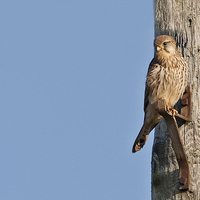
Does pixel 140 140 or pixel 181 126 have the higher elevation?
pixel 181 126

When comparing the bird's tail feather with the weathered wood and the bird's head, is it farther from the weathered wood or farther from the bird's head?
the bird's head

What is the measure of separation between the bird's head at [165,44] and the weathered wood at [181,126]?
5 cm

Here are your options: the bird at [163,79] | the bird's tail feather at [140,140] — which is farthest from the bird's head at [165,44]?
the bird's tail feather at [140,140]

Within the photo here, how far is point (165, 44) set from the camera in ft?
10.6

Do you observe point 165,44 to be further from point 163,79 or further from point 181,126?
point 181,126

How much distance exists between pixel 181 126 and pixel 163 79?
2.67 feet

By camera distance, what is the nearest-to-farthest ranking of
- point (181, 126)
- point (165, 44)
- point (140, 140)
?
point (181, 126)
point (140, 140)
point (165, 44)

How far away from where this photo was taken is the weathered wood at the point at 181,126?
2705mm

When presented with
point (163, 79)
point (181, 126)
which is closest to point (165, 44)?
point (163, 79)

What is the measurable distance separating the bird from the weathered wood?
0.29 ft

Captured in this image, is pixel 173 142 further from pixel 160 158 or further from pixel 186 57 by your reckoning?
pixel 186 57

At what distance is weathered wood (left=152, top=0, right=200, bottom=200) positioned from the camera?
2705 mm

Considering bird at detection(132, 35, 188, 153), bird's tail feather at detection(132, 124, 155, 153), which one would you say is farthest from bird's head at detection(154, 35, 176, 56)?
bird's tail feather at detection(132, 124, 155, 153)

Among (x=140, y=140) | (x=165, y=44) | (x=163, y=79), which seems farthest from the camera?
(x=163, y=79)
